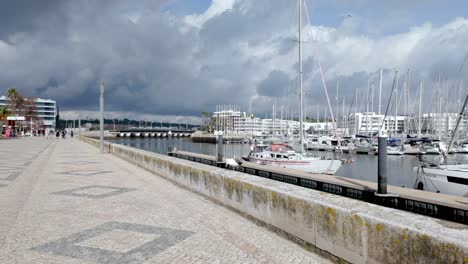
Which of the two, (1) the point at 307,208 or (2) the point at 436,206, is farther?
(2) the point at 436,206

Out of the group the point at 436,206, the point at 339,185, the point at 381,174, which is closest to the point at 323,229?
the point at 381,174

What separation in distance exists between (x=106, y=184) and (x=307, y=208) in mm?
8197

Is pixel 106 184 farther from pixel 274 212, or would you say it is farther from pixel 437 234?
pixel 437 234

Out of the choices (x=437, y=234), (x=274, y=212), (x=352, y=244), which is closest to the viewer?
(x=437, y=234)

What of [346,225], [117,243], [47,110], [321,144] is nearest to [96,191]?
[117,243]

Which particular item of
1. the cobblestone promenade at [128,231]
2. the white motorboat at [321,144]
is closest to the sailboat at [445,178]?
the cobblestone promenade at [128,231]

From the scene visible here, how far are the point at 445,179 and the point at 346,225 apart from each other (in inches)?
550

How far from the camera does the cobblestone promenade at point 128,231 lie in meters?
4.80

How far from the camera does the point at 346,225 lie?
440cm

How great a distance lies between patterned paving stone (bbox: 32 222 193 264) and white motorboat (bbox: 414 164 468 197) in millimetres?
13907

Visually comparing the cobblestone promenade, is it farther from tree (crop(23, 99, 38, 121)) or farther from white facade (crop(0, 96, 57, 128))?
white facade (crop(0, 96, 57, 128))

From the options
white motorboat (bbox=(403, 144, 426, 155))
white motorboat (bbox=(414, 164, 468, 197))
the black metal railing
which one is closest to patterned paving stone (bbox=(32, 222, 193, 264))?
the black metal railing

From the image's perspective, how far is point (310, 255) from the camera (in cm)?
492

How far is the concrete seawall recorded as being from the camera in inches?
131
